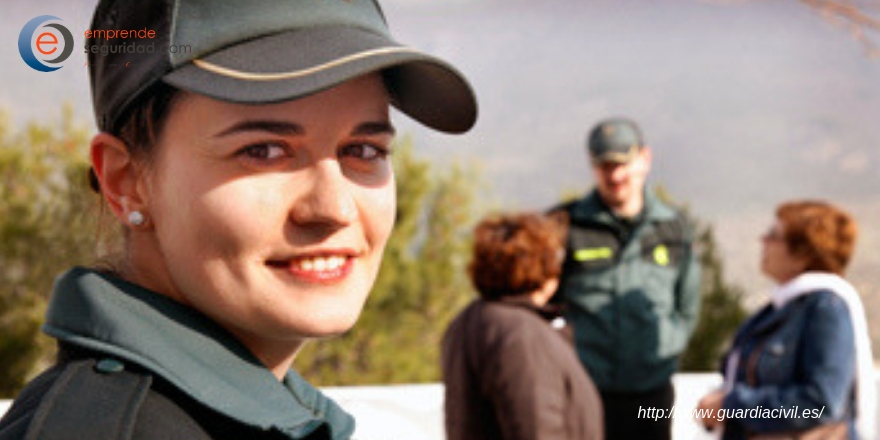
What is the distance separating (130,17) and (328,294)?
0.38 metres

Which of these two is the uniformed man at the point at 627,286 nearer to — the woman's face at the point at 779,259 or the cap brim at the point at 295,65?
the woman's face at the point at 779,259

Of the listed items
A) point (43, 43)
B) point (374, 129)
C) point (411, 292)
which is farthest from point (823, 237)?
point (411, 292)

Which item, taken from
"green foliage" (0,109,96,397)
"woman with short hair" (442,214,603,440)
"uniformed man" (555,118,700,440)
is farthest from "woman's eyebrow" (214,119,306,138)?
"green foliage" (0,109,96,397)

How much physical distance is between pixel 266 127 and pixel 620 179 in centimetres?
409

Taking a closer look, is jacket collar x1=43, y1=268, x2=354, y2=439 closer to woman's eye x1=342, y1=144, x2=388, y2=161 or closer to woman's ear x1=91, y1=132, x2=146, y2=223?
woman's ear x1=91, y1=132, x2=146, y2=223

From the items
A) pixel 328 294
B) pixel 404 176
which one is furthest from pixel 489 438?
pixel 404 176

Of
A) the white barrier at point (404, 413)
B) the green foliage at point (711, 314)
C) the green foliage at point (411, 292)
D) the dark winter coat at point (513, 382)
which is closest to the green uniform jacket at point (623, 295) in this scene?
the white barrier at point (404, 413)

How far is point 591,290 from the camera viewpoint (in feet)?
16.3

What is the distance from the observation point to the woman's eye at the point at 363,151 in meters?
1.19

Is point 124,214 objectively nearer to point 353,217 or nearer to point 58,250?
point 353,217

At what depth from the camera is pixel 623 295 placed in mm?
4957

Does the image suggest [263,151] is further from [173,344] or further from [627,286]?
[627,286]

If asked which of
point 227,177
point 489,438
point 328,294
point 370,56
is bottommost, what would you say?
point 489,438

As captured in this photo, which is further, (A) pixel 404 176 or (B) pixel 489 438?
(A) pixel 404 176
